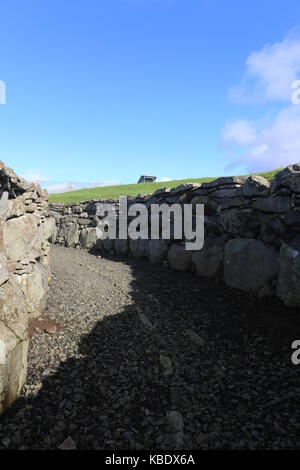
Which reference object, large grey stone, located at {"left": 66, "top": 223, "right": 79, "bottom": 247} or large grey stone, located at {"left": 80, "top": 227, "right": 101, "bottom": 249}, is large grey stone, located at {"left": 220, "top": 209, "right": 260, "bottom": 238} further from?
large grey stone, located at {"left": 66, "top": 223, "right": 79, "bottom": 247}

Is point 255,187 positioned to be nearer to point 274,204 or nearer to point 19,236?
point 274,204

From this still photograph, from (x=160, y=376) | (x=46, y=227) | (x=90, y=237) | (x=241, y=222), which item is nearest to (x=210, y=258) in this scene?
(x=241, y=222)

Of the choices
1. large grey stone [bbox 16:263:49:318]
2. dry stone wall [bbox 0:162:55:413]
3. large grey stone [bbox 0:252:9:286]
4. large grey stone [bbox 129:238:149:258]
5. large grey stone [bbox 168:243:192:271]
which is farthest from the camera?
large grey stone [bbox 129:238:149:258]

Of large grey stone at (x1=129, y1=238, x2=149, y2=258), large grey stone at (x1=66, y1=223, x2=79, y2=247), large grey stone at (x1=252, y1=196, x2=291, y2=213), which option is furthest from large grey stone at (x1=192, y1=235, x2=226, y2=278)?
large grey stone at (x1=66, y1=223, x2=79, y2=247)

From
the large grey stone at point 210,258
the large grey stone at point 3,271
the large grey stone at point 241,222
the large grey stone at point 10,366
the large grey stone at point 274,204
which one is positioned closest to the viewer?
the large grey stone at point 10,366

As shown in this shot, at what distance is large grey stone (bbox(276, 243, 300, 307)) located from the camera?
6.36m

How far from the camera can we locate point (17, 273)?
20.5ft

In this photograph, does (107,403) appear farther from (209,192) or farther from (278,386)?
(209,192)

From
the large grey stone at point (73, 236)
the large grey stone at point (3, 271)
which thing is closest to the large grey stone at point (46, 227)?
the large grey stone at point (3, 271)

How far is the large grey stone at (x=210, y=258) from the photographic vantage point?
952 cm

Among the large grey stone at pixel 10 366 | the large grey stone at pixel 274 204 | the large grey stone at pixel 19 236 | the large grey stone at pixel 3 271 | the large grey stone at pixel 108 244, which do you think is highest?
the large grey stone at pixel 274 204

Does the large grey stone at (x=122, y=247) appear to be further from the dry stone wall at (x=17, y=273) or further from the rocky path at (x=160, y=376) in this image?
the rocky path at (x=160, y=376)

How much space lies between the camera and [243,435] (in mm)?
3697

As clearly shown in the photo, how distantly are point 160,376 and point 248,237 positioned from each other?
4.90 meters
